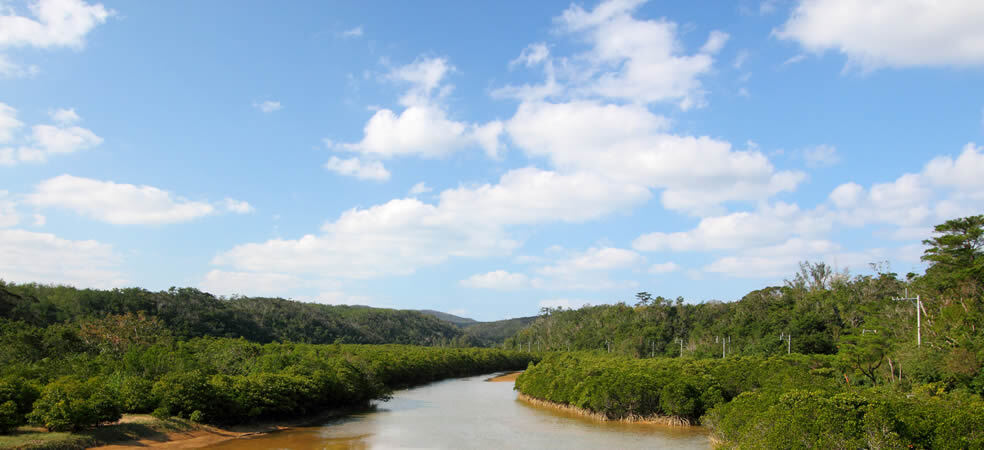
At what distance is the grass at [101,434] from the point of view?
19.6 m

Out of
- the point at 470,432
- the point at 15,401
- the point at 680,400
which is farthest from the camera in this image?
the point at 680,400

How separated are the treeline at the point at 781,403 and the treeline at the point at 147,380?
15.4m

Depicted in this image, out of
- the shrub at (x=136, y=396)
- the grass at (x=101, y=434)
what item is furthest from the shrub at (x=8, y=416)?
the shrub at (x=136, y=396)

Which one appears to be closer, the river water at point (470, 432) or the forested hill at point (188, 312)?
the river water at point (470, 432)

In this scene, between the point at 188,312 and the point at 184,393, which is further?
the point at 188,312

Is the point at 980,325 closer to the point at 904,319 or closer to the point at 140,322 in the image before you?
the point at 904,319

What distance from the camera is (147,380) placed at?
26938 millimetres

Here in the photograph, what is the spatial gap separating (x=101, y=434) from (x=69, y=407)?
6.99 feet

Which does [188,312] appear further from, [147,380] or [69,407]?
[69,407]

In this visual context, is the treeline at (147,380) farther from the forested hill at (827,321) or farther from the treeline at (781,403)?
the forested hill at (827,321)

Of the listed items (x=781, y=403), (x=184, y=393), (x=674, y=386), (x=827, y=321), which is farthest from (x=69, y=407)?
(x=827, y=321)

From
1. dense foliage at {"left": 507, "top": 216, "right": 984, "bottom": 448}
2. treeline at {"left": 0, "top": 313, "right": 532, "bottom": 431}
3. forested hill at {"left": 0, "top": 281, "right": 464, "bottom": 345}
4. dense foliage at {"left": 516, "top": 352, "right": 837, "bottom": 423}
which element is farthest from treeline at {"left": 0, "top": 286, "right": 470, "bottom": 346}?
dense foliage at {"left": 507, "top": 216, "right": 984, "bottom": 448}

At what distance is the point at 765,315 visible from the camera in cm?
7269

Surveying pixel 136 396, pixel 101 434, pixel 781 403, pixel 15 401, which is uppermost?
pixel 781 403
